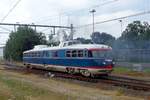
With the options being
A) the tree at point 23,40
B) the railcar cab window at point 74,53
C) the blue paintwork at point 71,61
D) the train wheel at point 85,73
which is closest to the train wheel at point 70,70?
the blue paintwork at point 71,61

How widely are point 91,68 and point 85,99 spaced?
11.3m

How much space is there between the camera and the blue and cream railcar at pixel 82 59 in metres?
28.9

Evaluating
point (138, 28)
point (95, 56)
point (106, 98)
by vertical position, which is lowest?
point (106, 98)

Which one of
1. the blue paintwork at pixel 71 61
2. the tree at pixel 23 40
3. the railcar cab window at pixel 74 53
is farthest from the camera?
the tree at pixel 23 40

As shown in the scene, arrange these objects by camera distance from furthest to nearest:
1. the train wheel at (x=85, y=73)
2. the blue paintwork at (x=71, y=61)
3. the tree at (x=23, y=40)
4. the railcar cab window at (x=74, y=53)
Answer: the tree at (x=23, y=40) < the railcar cab window at (x=74, y=53) < the train wheel at (x=85, y=73) < the blue paintwork at (x=71, y=61)

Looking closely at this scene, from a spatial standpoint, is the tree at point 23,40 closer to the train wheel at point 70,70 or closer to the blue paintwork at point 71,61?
the blue paintwork at point 71,61

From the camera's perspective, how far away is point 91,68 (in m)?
29.0

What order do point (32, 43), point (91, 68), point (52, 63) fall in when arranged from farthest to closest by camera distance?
point (32, 43)
point (52, 63)
point (91, 68)

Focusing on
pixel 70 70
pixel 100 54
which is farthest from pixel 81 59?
pixel 70 70

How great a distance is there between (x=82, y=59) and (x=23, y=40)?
44747mm

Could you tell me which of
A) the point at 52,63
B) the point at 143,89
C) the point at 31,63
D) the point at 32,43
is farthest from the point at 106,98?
the point at 32,43

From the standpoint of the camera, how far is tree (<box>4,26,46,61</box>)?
73562 mm

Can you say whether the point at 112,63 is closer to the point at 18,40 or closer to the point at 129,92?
the point at 129,92

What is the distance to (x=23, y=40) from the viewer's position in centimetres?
7331
